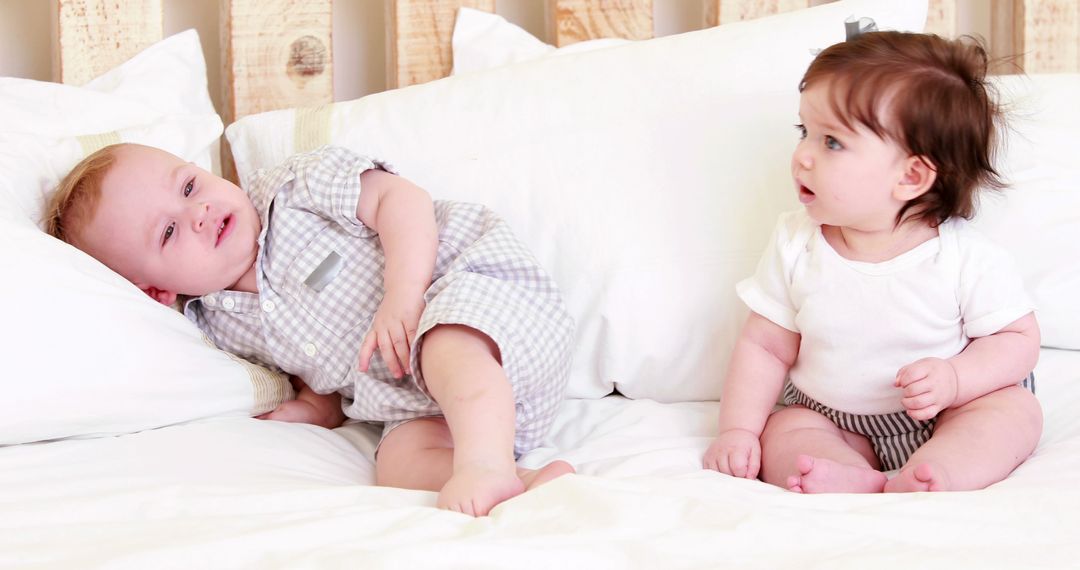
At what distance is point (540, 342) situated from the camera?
101 cm

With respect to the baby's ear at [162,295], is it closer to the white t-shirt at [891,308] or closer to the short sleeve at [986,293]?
the white t-shirt at [891,308]

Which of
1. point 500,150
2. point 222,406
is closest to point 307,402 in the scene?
point 222,406

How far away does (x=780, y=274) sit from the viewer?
3.38 ft

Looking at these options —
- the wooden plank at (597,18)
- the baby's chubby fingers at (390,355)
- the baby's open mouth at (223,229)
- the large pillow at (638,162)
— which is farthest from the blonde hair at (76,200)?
the wooden plank at (597,18)

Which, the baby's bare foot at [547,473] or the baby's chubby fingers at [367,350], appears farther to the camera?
the baby's chubby fingers at [367,350]

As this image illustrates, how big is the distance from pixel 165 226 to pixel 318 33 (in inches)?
19.6

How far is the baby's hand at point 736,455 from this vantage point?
948 mm

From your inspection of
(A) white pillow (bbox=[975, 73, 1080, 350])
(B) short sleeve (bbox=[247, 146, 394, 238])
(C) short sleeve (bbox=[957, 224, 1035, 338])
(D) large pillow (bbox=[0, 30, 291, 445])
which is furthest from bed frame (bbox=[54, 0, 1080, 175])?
(C) short sleeve (bbox=[957, 224, 1035, 338])

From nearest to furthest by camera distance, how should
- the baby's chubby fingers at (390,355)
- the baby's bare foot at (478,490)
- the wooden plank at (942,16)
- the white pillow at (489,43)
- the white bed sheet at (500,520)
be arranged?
the white bed sheet at (500,520), the baby's bare foot at (478,490), the baby's chubby fingers at (390,355), the white pillow at (489,43), the wooden plank at (942,16)

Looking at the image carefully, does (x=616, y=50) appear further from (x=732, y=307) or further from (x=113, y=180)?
(x=113, y=180)

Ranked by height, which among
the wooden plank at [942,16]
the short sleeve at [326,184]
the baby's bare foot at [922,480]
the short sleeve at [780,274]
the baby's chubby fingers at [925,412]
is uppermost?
the wooden plank at [942,16]

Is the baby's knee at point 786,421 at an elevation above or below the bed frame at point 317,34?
below

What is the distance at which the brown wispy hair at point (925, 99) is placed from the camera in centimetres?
91

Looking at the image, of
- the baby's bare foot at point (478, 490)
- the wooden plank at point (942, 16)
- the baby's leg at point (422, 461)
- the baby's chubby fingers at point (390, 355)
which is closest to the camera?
the baby's bare foot at point (478, 490)
